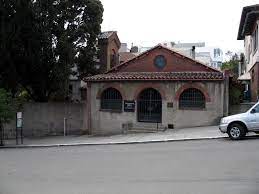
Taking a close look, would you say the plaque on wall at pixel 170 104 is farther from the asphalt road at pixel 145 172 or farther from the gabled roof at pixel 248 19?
the asphalt road at pixel 145 172

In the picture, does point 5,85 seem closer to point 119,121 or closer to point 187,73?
point 119,121

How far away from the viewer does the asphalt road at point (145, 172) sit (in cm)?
1103

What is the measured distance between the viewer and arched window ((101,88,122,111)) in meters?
31.9

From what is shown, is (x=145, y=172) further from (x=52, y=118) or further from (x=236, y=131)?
(x=52, y=118)

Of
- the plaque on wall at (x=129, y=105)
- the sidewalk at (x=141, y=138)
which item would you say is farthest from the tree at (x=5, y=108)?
the plaque on wall at (x=129, y=105)

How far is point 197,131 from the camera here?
2622 cm

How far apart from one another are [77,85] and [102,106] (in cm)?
1175

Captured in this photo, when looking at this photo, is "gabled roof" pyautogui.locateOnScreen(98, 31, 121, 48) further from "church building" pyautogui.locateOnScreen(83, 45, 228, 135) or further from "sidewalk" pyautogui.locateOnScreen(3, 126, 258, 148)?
"sidewalk" pyautogui.locateOnScreen(3, 126, 258, 148)

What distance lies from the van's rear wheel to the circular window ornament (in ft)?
37.8

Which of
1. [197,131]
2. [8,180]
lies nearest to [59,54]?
[197,131]

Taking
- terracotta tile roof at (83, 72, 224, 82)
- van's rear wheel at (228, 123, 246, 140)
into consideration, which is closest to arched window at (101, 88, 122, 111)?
terracotta tile roof at (83, 72, 224, 82)

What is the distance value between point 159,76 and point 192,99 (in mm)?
2519

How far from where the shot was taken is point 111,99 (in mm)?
32188

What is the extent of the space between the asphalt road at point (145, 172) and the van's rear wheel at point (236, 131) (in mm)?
1556
